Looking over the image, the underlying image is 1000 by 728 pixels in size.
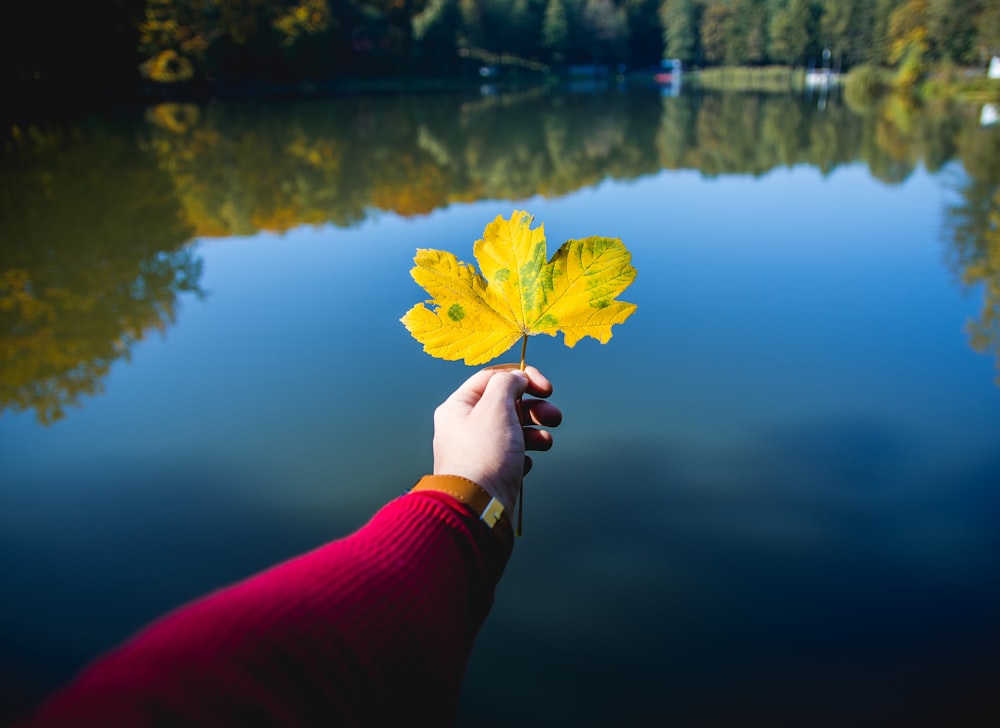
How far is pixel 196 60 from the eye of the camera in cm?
3288

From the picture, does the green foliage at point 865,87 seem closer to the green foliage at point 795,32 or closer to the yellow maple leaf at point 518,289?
the green foliage at point 795,32

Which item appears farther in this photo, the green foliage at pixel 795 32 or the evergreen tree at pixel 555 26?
the evergreen tree at pixel 555 26

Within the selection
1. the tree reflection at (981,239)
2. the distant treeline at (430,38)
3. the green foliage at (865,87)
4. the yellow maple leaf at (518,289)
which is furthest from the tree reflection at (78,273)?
the green foliage at (865,87)

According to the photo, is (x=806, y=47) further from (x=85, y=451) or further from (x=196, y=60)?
(x=85, y=451)

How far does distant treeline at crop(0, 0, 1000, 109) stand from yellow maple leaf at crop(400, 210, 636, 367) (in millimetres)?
9672

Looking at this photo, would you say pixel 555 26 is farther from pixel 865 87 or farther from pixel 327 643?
pixel 327 643

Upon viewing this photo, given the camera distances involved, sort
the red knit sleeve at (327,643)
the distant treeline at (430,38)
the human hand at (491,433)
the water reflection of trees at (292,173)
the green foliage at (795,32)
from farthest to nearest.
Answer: the green foliage at (795,32) < the distant treeline at (430,38) < the water reflection of trees at (292,173) < the human hand at (491,433) < the red knit sleeve at (327,643)

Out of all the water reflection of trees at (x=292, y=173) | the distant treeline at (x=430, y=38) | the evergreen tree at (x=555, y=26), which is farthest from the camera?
the evergreen tree at (x=555, y=26)

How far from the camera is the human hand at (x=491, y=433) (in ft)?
3.71

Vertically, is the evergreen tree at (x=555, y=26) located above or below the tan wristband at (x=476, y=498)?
above

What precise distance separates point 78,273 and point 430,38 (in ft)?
139

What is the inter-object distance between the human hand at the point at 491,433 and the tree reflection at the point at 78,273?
5.19m

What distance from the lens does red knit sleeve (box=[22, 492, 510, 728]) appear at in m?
0.60

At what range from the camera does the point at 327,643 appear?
731mm
